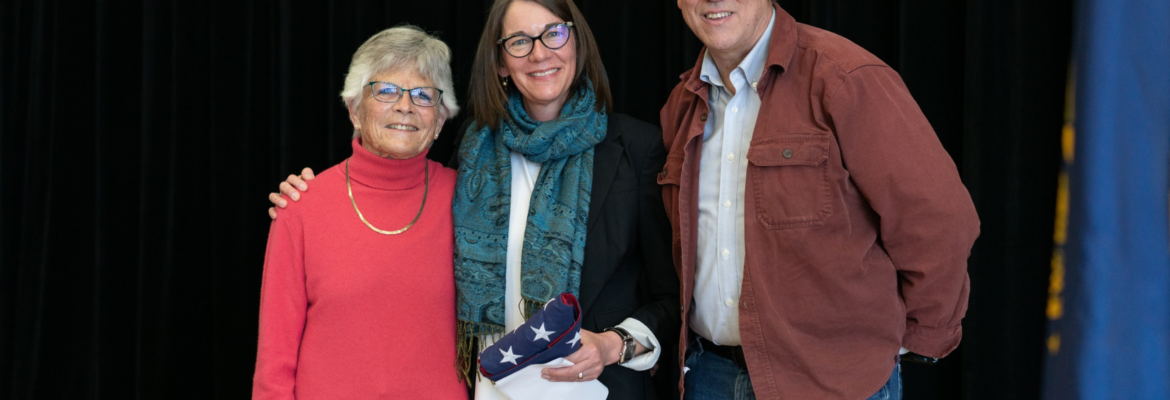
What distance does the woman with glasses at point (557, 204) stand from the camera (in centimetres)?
165

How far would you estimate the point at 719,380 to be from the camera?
1683mm

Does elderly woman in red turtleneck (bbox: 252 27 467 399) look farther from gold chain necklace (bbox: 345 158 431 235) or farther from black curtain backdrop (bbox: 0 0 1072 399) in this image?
black curtain backdrop (bbox: 0 0 1072 399)

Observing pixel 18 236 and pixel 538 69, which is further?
pixel 18 236

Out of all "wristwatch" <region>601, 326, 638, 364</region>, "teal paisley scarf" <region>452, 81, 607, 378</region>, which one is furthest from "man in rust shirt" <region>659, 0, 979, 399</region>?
"teal paisley scarf" <region>452, 81, 607, 378</region>

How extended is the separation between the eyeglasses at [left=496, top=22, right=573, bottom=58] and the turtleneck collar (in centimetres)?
34

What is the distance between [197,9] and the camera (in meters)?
2.99

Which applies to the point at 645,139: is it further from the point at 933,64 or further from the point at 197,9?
the point at 197,9

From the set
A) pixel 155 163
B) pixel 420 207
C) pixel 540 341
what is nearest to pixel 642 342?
pixel 540 341

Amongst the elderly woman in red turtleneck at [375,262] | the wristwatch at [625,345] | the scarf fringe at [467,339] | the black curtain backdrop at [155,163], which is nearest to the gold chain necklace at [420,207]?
the elderly woman in red turtleneck at [375,262]

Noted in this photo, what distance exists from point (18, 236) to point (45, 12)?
89cm

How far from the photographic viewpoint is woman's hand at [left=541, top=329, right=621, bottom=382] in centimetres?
150

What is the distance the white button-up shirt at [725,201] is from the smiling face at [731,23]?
0.03 meters

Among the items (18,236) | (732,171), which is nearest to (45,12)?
(18,236)

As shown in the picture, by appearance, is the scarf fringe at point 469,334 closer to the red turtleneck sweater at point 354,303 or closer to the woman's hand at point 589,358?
the red turtleneck sweater at point 354,303
